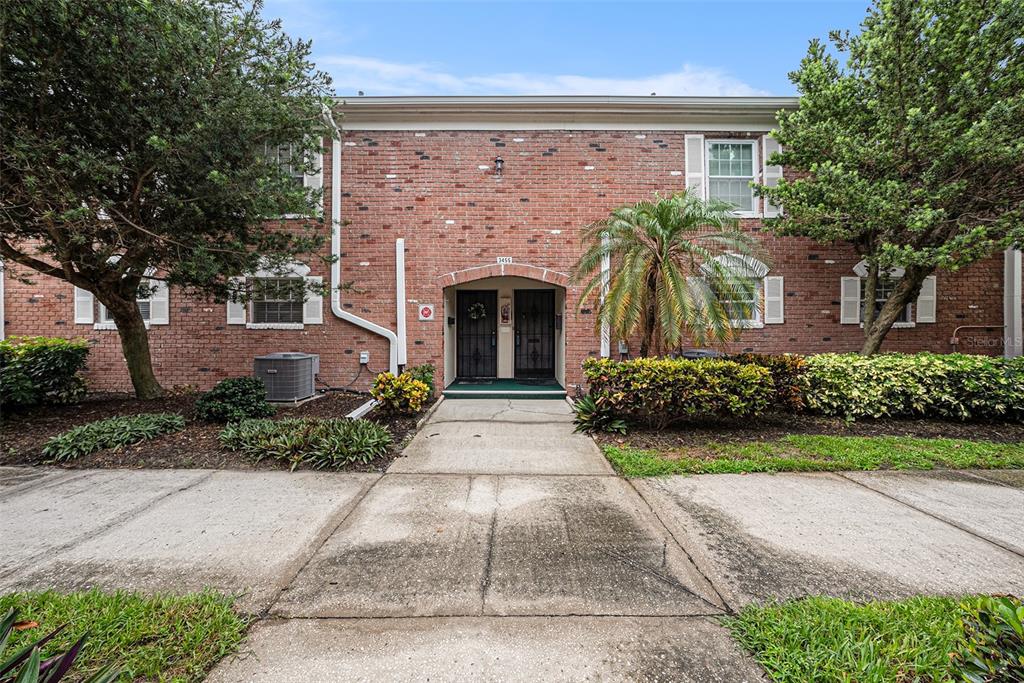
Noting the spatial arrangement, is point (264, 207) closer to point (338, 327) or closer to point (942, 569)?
point (338, 327)

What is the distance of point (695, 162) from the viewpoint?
8.55 meters

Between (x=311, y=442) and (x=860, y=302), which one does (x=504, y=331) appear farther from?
(x=860, y=302)

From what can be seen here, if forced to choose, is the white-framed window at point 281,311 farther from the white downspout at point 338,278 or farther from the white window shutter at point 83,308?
the white window shutter at point 83,308

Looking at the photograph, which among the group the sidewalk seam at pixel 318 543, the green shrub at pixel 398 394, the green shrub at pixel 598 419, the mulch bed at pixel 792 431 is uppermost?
the green shrub at pixel 398 394

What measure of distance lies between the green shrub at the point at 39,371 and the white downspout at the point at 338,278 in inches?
160

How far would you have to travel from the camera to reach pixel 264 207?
18.6 ft

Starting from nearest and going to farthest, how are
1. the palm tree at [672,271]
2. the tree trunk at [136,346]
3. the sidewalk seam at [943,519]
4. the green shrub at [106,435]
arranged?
the sidewalk seam at [943,519] → the green shrub at [106,435] → the palm tree at [672,271] → the tree trunk at [136,346]

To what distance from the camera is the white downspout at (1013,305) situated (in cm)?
841

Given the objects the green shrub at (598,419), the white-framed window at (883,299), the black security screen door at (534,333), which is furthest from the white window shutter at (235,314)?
the white-framed window at (883,299)

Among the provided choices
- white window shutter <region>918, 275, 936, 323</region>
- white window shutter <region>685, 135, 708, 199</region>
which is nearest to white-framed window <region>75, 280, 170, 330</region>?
white window shutter <region>685, 135, 708, 199</region>

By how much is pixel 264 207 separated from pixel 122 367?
5.80m

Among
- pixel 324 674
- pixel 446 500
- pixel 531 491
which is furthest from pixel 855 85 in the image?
pixel 324 674

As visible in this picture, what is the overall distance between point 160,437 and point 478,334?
6.78 meters

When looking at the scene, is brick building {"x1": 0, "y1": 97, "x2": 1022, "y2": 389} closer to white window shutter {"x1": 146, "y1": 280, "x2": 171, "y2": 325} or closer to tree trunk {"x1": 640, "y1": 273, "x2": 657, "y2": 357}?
white window shutter {"x1": 146, "y1": 280, "x2": 171, "y2": 325}
